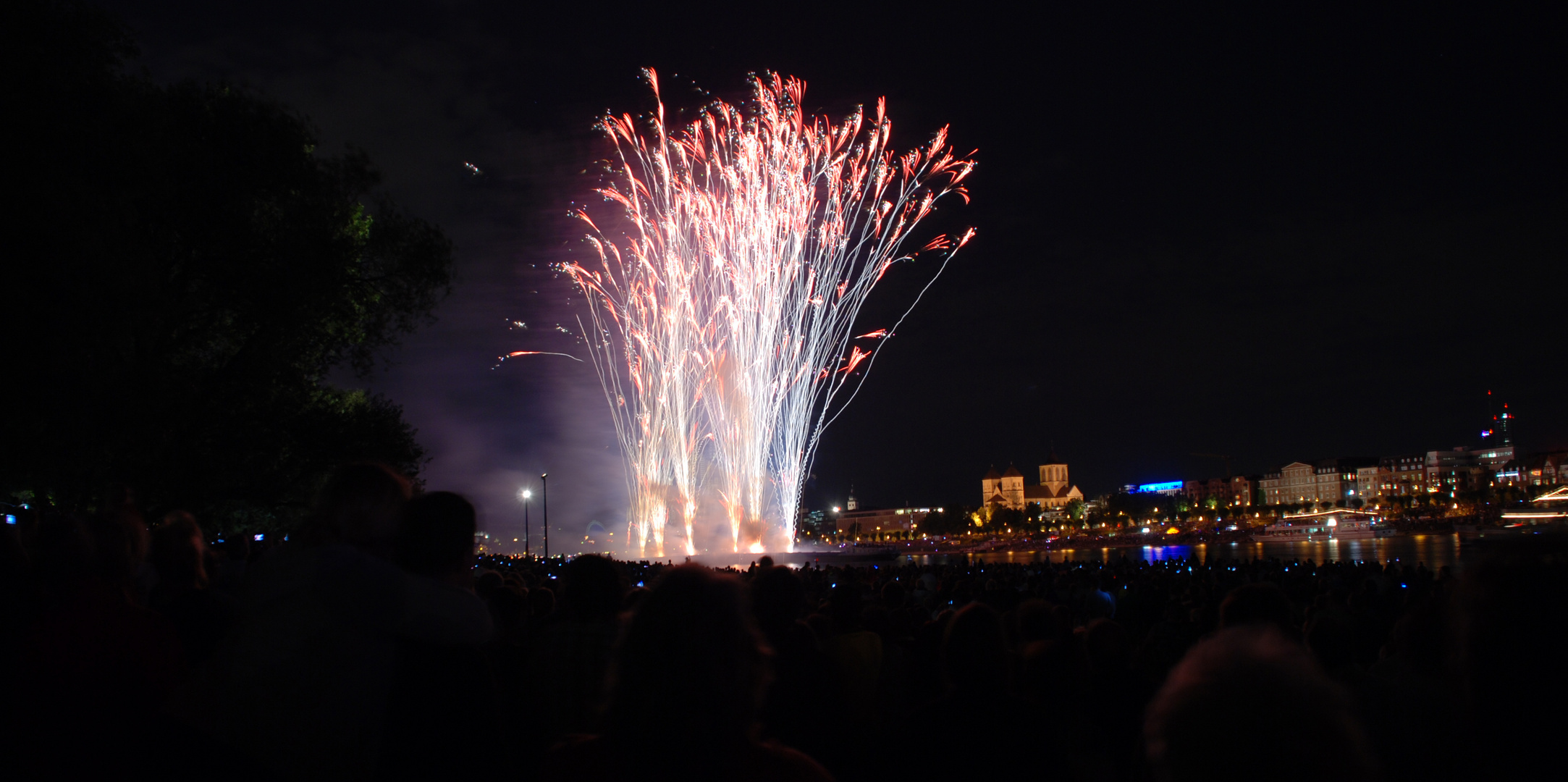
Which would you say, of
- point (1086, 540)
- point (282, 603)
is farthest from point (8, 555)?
point (1086, 540)

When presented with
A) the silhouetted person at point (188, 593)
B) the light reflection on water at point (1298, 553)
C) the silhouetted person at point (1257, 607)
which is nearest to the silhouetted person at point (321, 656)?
the silhouetted person at point (188, 593)

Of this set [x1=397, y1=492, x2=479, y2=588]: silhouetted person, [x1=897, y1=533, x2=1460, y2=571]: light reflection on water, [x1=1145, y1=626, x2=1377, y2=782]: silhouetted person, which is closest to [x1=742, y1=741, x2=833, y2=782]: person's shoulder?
[x1=1145, y1=626, x2=1377, y2=782]: silhouetted person

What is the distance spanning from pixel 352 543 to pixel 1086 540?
439 feet

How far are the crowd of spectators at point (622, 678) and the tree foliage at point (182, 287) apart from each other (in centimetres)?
1125

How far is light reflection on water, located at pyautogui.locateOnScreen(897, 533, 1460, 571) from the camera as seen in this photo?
183ft

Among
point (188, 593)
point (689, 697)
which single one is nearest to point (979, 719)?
point (689, 697)

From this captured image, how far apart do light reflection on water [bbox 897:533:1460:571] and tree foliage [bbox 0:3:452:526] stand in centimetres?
2261

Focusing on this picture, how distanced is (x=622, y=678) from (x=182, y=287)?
1895 cm

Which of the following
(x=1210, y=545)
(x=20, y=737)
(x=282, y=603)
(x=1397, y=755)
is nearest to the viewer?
(x=282, y=603)

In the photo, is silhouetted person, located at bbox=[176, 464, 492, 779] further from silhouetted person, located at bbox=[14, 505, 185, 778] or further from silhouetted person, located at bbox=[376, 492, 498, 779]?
silhouetted person, located at bbox=[14, 505, 185, 778]

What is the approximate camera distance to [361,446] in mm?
20250

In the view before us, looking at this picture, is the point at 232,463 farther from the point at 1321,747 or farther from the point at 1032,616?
the point at 1321,747

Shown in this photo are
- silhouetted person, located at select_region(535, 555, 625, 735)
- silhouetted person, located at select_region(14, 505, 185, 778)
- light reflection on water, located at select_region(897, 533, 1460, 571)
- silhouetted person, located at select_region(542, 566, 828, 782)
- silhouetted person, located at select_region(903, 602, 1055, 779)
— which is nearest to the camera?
silhouetted person, located at select_region(542, 566, 828, 782)

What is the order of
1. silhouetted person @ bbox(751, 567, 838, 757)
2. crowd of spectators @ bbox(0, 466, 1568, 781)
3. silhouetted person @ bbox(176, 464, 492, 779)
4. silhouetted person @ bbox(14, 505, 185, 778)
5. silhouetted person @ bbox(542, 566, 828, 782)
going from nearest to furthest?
crowd of spectators @ bbox(0, 466, 1568, 781), silhouetted person @ bbox(542, 566, 828, 782), silhouetted person @ bbox(176, 464, 492, 779), silhouetted person @ bbox(14, 505, 185, 778), silhouetted person @ bbox(751, 567, 838, 757)
